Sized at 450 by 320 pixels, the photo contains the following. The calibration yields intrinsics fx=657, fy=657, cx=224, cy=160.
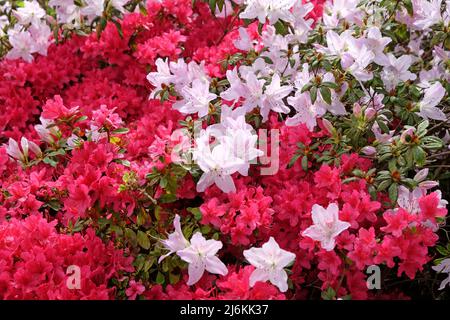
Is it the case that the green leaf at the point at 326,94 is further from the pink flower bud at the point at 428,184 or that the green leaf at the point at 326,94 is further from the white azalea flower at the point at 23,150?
the white azalea flower at the point at 23,150

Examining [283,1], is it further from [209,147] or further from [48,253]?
[48,253]

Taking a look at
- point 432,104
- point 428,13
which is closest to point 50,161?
point 432,104

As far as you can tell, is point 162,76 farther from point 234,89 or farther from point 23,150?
point 23,150

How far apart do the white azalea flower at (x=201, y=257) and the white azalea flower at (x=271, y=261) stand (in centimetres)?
9

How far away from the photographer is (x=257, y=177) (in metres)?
2.11

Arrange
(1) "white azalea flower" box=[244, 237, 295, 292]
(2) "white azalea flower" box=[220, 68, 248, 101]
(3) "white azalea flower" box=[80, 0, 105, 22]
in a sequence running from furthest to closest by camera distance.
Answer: (3) "white azalea flower" box=[80, 0, 105, 22], (2) "white azalea flower" box=[220, 68, 248, 101], (1) "white azalea flower" box=[244, 237, 295, 292]

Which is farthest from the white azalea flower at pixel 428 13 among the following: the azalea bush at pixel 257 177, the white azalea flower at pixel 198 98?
the white azalea flower at pixel 198 98

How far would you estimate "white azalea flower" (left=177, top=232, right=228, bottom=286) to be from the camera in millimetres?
1732

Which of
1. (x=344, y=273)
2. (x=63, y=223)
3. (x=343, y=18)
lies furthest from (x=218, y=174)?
(x=343, y=18)

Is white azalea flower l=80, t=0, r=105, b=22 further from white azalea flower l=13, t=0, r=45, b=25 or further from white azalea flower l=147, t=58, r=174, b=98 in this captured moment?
white azalea flower l=147, t=58, r=174, b=98

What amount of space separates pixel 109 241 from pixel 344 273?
682 millimetres

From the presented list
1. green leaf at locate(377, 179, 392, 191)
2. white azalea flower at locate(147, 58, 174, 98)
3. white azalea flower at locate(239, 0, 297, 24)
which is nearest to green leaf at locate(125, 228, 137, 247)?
white azalea flower at locate(147, 58, 174, 98)

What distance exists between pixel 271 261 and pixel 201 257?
0.63 feet

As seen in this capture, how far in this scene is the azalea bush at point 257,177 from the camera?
1749mm
